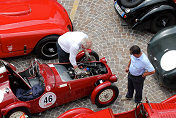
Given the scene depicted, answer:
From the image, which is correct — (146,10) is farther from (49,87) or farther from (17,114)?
(17,114)

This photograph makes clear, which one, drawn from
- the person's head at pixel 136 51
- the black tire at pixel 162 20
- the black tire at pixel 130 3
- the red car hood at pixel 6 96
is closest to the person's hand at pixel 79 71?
the person's head at pixel 136 51

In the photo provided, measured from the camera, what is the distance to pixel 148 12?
716 cm

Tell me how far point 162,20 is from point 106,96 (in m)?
3.20

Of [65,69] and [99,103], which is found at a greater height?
[65,69]

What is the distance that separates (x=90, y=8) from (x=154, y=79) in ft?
10.5

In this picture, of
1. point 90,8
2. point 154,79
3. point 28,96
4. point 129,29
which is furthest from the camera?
point 90,8

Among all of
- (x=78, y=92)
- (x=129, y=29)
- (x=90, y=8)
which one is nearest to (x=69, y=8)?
(x=90, y=8)

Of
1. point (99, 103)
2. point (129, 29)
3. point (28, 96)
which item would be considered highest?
point (129, 29)

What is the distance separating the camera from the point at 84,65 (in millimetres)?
5656

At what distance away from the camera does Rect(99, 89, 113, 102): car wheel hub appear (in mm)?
5496

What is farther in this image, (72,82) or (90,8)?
(90,8)

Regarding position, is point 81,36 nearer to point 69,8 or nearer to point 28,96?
point 28,96

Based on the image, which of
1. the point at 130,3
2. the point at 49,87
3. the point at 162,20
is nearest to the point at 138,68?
the point at 49,87

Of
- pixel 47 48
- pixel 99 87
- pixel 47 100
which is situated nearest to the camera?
pixel 47 100
